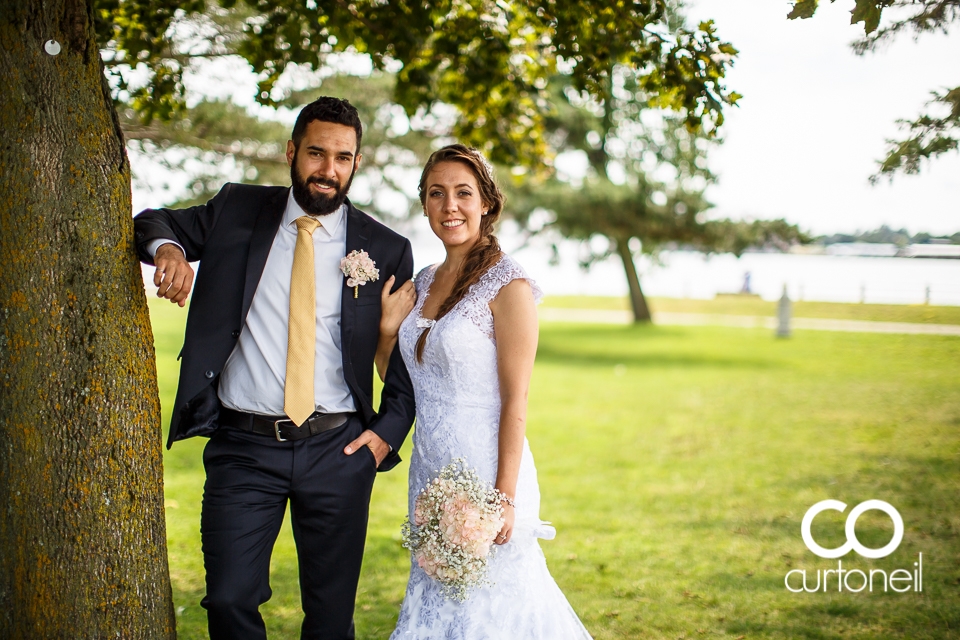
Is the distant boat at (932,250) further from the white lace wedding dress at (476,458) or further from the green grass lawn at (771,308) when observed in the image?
the green grass lawn at (771,308)

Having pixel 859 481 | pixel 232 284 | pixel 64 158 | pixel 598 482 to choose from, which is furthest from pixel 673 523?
pixel 64 158

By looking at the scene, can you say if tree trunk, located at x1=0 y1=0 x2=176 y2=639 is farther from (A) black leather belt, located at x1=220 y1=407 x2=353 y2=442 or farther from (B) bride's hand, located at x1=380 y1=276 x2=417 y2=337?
(B) bride's hand, located at x1=380 y1=276 x2=417 y2=337

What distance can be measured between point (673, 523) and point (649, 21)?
173 inches

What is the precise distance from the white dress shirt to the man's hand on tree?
371 millimetres

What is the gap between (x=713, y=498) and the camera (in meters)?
7.92

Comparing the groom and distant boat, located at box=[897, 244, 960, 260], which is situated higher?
distant boat, located at box=[897, 244, 960, 260]

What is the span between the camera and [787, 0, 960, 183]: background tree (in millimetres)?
3604

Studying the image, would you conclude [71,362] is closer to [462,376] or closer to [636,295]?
[462,376]

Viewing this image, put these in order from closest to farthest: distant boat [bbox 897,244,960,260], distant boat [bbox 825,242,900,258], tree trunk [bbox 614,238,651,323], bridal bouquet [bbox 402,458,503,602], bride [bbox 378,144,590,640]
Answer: bridal bouquet [bbox 402,458,503,602] < bride [bbox 378,144,590,640] < distant boat [bbox 897,244,960,260] < distant boat [bbox 825,242,900,258] < tree trunk [bbox 614,238,651,323]

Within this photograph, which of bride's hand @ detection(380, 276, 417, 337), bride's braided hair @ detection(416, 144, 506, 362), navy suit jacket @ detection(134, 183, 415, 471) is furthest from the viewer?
bride's hand @ detection(380, 276, 417, 337)

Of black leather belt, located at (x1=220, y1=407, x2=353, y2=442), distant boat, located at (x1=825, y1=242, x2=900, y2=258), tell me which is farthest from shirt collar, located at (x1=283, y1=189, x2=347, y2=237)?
Answer: distant boat, located at (x1=825, y1=242, x2=900, y2=258)

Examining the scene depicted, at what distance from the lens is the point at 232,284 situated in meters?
3.33

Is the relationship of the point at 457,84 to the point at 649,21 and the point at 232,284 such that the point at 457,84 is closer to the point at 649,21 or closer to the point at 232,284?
the point at 649,21

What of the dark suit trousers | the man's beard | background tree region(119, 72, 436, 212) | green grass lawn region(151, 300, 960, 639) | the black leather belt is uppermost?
background tree region(119, 72, 436, 212)
